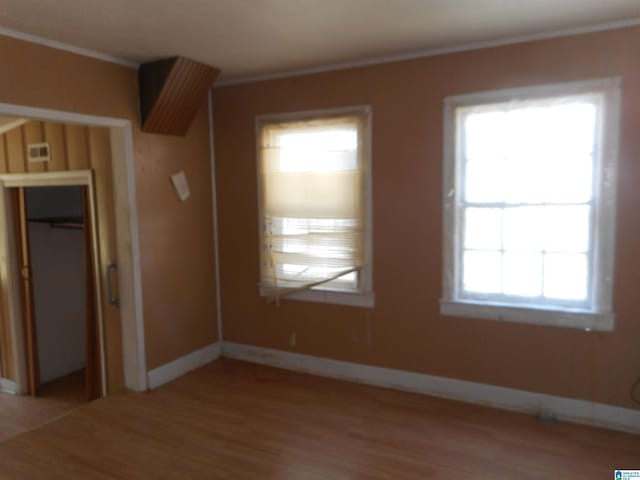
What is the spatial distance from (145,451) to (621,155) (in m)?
3.51

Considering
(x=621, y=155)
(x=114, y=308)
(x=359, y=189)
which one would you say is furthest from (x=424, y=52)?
(x=114, y=308)

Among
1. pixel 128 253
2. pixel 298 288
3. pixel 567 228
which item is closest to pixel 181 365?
pixel 128 253

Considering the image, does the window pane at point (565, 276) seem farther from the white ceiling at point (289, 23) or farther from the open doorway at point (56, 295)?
the open doorway at point (56, 295)

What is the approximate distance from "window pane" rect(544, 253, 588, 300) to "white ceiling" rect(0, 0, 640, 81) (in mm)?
1492

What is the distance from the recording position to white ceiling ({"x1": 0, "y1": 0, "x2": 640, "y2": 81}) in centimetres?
261

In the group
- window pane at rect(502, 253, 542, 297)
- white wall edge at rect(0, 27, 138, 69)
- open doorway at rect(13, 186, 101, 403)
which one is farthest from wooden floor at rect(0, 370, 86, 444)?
window pane at rect(502, 253, 542, 297)

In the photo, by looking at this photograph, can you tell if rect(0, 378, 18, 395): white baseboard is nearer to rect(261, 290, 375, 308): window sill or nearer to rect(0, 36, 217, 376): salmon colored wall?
rect(0, 36, 217, 376): salmon colored wall

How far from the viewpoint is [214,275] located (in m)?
4.57

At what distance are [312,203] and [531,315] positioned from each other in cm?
187

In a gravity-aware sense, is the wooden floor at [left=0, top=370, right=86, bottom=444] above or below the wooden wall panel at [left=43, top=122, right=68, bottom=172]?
below

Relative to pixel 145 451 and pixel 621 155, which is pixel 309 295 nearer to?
pixel 145 451

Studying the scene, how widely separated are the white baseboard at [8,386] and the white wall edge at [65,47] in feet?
11.0

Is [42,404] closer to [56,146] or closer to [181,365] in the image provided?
[181,365]

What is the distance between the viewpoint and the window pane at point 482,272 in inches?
135
